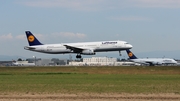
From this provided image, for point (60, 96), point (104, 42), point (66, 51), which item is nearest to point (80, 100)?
point (60, 96)

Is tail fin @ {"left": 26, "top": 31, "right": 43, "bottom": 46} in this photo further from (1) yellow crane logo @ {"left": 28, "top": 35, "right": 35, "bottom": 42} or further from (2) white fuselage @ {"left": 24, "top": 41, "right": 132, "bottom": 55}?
(2) white fuselage @ {"left": 24, "top": 41, "right": 132, "bottom": 55}

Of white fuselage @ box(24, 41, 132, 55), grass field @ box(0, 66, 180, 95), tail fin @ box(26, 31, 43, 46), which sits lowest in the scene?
grass field @ box(0, 66, 180, 95)

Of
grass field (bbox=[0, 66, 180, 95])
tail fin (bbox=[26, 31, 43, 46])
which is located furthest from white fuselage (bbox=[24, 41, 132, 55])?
grass field (bbox=[0, 66, 180, 95])

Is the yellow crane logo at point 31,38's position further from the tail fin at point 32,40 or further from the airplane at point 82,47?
the airplane at point 82,47

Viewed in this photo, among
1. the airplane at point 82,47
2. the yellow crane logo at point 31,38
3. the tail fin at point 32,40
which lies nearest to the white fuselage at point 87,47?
→ the airplane at point 82,47

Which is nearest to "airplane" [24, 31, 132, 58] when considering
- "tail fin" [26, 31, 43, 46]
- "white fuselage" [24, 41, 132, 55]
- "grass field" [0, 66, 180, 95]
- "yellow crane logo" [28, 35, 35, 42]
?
"white fuselage" [24, 41, 132, 55]

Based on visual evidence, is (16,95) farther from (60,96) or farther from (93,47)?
(93,47)

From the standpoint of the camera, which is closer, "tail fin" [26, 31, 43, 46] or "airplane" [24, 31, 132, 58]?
"airplane" [24, 31, 132, 58]

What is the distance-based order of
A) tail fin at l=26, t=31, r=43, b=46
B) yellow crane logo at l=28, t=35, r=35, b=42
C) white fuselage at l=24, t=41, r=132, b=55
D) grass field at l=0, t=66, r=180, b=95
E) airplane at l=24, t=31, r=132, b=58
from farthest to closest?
yellow crane logo at l=28, t=35, r=35, b=42, tail fin at l=26, t=31, r=43, b=46, airplane at l=24, t=31, r=132, b=58, white fuselage at l=24, t=41, r=132, b=55, grass field at l=0, t=66, r=180, b=95

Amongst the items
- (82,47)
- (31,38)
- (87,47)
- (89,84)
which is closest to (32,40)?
(31,38)

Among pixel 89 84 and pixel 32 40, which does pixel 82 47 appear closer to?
pixel 32 40

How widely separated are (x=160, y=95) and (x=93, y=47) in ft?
198

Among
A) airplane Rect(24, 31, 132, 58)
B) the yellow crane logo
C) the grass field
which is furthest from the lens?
the yellow crane logo

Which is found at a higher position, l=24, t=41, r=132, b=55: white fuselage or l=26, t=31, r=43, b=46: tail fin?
l=26, t=31, r=43, b=46: tail fin
